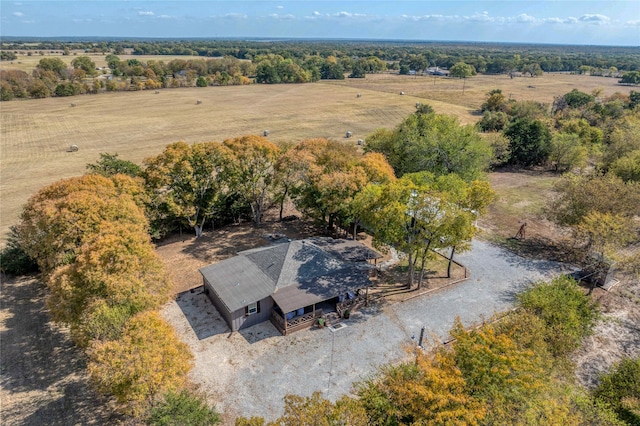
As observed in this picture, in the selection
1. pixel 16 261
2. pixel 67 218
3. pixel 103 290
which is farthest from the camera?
pixel 16 261

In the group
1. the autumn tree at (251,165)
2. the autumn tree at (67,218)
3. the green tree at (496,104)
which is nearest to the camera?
the autumn tree at (67,218)

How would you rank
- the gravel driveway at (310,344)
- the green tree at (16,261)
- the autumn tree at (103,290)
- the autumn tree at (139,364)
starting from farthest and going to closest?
the green tree at (16,261)
the gravel driveway at (310,344)
the autumn tree at (103,290)
the autumn tree at (139,364)

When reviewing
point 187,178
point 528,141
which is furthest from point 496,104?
point 187,178

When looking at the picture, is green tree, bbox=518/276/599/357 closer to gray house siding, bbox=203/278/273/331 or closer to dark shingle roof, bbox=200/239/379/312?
dark shingle roof, bbox=200/239/379/312

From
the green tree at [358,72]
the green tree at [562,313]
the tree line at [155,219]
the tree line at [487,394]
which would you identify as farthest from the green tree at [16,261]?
the green tree at [358,72]

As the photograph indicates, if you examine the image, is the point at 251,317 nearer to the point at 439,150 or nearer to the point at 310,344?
the point at 310,344

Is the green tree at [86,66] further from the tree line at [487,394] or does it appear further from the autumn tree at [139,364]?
the tree line at [487,394]

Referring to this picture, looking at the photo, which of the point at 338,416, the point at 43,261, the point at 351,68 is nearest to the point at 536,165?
the point at 338,416
